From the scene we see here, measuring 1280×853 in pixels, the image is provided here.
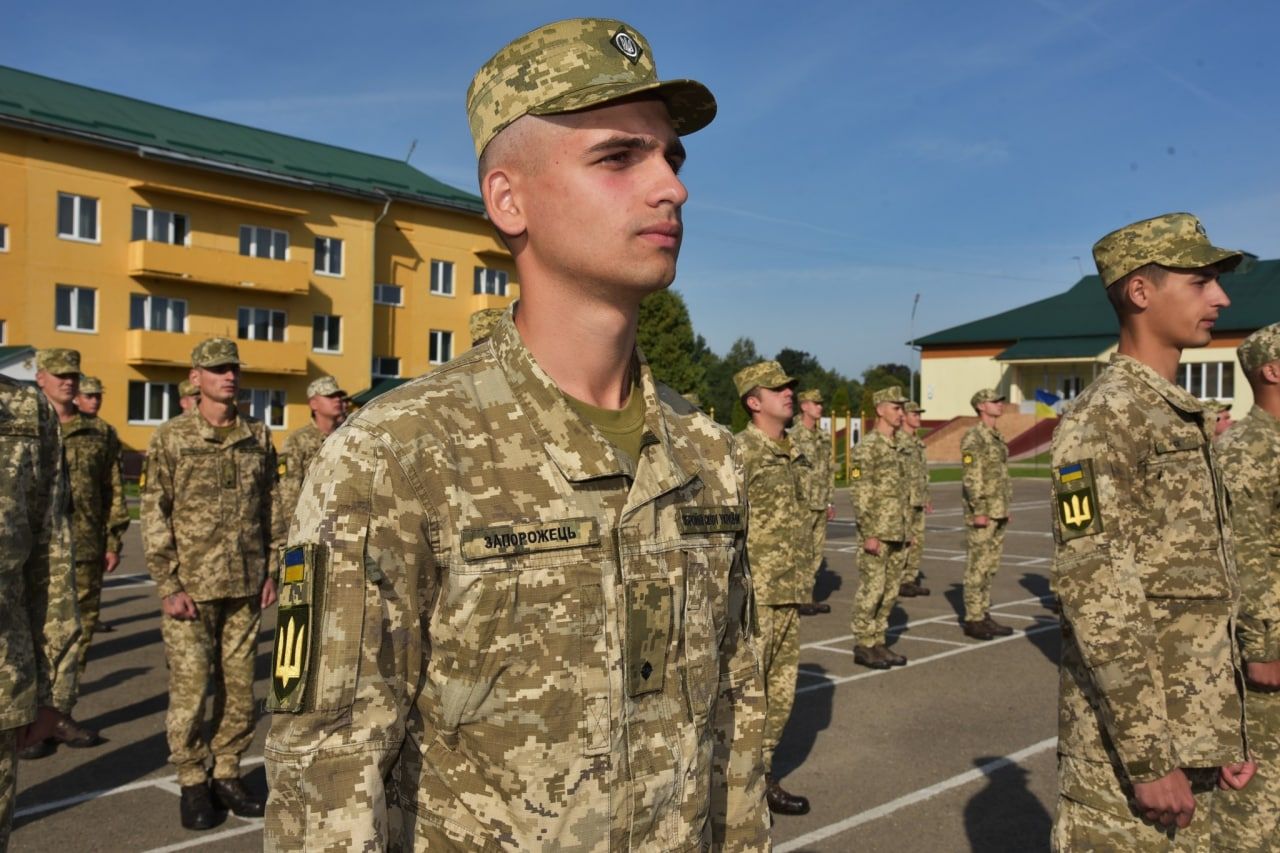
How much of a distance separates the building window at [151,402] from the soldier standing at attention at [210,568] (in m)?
29.3

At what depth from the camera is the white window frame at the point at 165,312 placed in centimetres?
3322

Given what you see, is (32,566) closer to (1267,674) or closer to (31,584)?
(31,584)

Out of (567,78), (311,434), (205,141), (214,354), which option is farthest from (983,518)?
(205,141)

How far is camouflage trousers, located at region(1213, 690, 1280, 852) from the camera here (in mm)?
3945

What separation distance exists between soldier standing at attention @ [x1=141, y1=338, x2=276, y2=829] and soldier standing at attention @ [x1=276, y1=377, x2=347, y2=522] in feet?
7.96

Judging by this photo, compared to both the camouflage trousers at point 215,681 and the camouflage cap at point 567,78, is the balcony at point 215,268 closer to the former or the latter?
the camouflage trousers at point 215,681

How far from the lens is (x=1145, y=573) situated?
3.23 m

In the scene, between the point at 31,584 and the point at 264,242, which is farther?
the point at 264,242

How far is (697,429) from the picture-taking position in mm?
2152

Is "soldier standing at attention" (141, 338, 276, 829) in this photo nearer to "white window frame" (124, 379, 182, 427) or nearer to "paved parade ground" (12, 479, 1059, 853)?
"paved parade ground" (12, 479, 1059, 853)

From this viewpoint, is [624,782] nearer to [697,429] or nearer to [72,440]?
[697,429]

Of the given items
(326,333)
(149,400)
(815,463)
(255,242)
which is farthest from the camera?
(326,333)

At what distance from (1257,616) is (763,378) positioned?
12.3 feet

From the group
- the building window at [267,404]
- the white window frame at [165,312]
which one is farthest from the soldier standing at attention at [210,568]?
the building window at [267,404]
